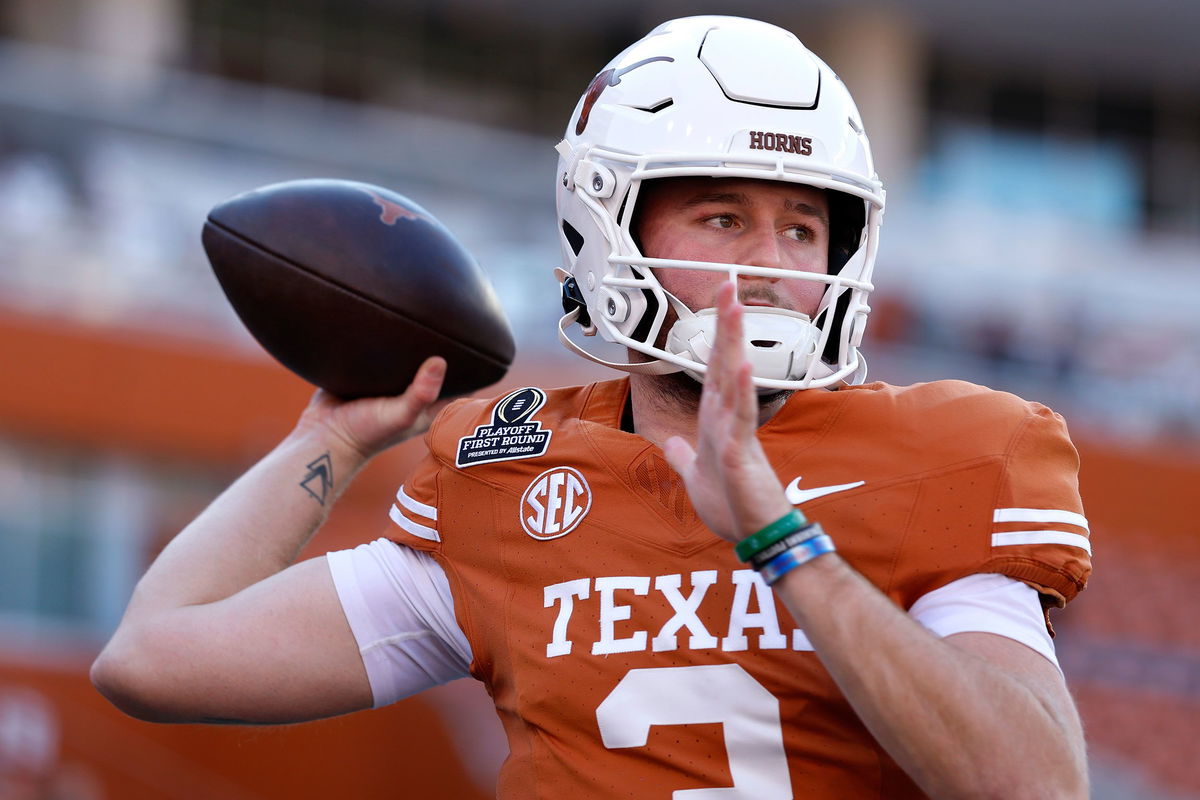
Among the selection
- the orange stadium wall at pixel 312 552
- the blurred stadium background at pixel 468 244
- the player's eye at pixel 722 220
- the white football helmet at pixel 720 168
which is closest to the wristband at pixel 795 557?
the white football helmet at pixel 720 168

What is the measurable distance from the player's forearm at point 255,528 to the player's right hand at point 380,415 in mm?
16

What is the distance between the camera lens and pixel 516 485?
216cm

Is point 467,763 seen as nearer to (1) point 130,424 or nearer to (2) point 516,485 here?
(1) point 130,424

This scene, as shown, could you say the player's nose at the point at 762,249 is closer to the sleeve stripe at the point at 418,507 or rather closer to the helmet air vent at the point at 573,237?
the helmet air vent at the point at 573,237

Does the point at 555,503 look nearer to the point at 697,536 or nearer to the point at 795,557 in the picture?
the point at 697,536

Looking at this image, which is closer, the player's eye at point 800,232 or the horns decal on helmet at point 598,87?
the player's eye at point 800,232

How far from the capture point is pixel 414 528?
2.25m

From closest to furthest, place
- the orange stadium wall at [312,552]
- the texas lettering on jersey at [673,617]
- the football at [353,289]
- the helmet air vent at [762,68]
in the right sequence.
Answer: the texas lettering on jersey at [673,617]
the helmet air vent at [762,68]
the football at [353,289]
the orange stadium wall at [312,552]

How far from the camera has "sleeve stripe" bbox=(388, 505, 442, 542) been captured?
7.31 ft

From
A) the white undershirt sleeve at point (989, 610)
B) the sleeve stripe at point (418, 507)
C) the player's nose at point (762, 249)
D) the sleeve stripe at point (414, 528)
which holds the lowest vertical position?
the sleeve stripe at point (414, 528)

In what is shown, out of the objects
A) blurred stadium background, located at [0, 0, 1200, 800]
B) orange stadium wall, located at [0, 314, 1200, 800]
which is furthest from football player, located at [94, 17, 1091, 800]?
orange stadium wall, located at [0, 314, 1200, 800]

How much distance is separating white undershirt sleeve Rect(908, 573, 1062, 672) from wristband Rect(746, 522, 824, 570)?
23 centimetres

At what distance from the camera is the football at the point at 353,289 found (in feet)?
8.14

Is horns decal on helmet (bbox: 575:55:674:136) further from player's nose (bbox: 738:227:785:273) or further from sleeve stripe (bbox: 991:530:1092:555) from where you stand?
sleeve stripe (bbox: 991:530:1092:555)
